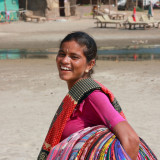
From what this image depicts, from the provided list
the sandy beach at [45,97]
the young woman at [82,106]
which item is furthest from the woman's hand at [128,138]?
the sandy beach at [45,97]

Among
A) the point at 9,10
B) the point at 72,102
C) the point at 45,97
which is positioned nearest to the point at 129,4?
the point at 9,10

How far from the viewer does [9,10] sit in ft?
117

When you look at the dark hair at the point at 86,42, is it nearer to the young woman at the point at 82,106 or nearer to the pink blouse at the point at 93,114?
the young woman at the point at 82,106

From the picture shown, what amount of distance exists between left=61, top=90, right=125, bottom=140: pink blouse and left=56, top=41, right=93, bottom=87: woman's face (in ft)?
0.73

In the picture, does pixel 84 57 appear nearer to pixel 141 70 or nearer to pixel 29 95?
pixel 29 95

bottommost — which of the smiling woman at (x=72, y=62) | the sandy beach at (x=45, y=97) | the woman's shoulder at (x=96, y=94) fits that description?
the sandy beach at (x=45, y=97)

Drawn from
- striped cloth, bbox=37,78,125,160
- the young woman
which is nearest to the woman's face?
the young woman

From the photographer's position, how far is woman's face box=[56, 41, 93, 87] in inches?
81.0

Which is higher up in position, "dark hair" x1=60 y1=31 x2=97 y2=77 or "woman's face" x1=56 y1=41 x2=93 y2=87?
"dark hair" x1=60 y1=31 x2=97 y2=77

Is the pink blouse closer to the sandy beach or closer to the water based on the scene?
the sandy beach

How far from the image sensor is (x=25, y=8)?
3772 cm

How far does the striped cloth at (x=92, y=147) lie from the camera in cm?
172

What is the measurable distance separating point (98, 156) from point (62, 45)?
2.32 ft

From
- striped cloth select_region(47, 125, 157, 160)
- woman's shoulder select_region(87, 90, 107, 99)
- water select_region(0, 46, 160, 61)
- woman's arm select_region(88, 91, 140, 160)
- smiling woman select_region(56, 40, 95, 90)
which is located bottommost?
water select_region(0, 46, 160, 61)
